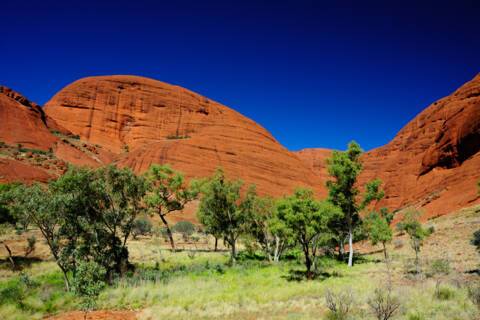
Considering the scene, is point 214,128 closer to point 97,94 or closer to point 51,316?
point 97,94

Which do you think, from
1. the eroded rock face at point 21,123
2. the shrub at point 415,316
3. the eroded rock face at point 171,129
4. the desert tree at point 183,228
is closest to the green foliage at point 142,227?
the desert tree at point 183,228

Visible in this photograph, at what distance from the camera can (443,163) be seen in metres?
62.8

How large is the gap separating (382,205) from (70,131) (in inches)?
3680

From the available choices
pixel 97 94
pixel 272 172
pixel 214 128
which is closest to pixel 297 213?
pixel 272 172

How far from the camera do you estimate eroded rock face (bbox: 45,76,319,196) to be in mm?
85250

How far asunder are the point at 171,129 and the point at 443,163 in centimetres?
8321

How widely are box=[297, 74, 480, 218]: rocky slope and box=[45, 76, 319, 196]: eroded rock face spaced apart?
2796 centimetres

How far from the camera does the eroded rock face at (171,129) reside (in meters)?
85.2

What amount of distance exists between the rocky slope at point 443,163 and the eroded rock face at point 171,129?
28.0 m

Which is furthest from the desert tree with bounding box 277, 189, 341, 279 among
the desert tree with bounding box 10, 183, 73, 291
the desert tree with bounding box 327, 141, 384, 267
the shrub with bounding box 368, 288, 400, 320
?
the desert tree with bounding box 10, 183, 73, 291

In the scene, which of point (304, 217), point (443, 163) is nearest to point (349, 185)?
point (304, 217)

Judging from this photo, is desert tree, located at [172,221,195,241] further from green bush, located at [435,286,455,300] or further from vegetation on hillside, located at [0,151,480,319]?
green bush, located at [435,286,455,300]

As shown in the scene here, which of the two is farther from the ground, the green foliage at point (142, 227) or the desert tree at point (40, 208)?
the desert tree at point (40, 208)

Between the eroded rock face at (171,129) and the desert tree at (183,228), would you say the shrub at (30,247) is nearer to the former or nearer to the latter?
the desert tree at (183,228)
